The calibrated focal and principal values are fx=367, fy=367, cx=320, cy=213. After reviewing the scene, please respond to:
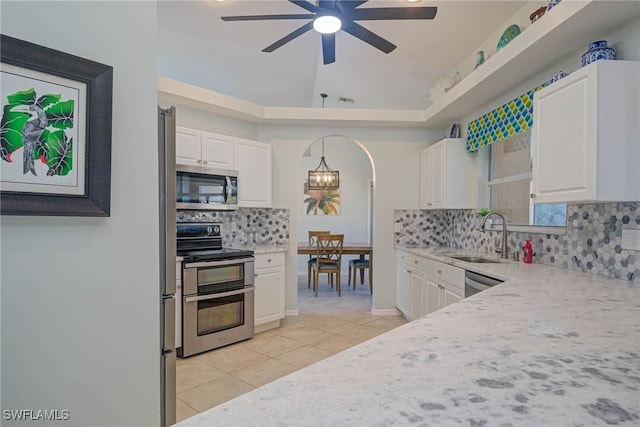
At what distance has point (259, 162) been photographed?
4.16 metres

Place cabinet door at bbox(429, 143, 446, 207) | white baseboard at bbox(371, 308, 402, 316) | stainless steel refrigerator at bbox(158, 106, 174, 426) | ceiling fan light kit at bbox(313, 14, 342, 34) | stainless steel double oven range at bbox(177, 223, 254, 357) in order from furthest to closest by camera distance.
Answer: white baseboard at bbox(371, 308, 402, 316)
cabinet door at bbox(429, 143, 446, 207)
stainless steel double oven range at bbox(177, 223, 254, 357)
ceiling fan light kit at bbox(313, 14, 342, 34)
stainless steel refrigerator at bbox(158, 106, 174, 426)

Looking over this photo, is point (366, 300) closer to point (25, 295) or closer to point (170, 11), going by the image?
point (170, 11)

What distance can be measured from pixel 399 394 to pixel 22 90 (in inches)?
54.5

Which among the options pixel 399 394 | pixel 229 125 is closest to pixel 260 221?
pixel 229 125

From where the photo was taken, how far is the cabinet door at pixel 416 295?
3.72 meters

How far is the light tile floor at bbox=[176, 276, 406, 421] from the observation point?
2598 millimetres

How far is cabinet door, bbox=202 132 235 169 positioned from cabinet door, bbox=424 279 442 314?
2.34 metres

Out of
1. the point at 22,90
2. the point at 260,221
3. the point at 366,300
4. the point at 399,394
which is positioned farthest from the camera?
the point at 366,300

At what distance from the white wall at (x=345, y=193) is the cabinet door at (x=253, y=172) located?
11.4ft

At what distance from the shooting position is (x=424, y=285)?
3641 mm

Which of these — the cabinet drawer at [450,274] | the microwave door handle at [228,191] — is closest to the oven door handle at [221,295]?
the microwave door handle at [228,191]

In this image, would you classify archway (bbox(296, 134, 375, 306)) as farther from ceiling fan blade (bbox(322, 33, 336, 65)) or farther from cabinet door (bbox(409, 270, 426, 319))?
ceiling fan blade (bbox(322, 33, 336, 65))

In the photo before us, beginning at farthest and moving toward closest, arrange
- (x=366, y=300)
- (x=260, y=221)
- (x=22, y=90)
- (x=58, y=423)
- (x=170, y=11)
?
(x=366, y=300) < (x=260, y=221) < (x=170, y=11) < (x=58, y=423) < (x=22, y=90)

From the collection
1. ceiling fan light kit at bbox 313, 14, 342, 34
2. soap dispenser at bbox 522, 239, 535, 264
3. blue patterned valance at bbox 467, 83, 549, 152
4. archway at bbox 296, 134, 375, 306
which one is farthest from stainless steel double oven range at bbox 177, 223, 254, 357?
archway at bbox 296, 134, 375, 306
